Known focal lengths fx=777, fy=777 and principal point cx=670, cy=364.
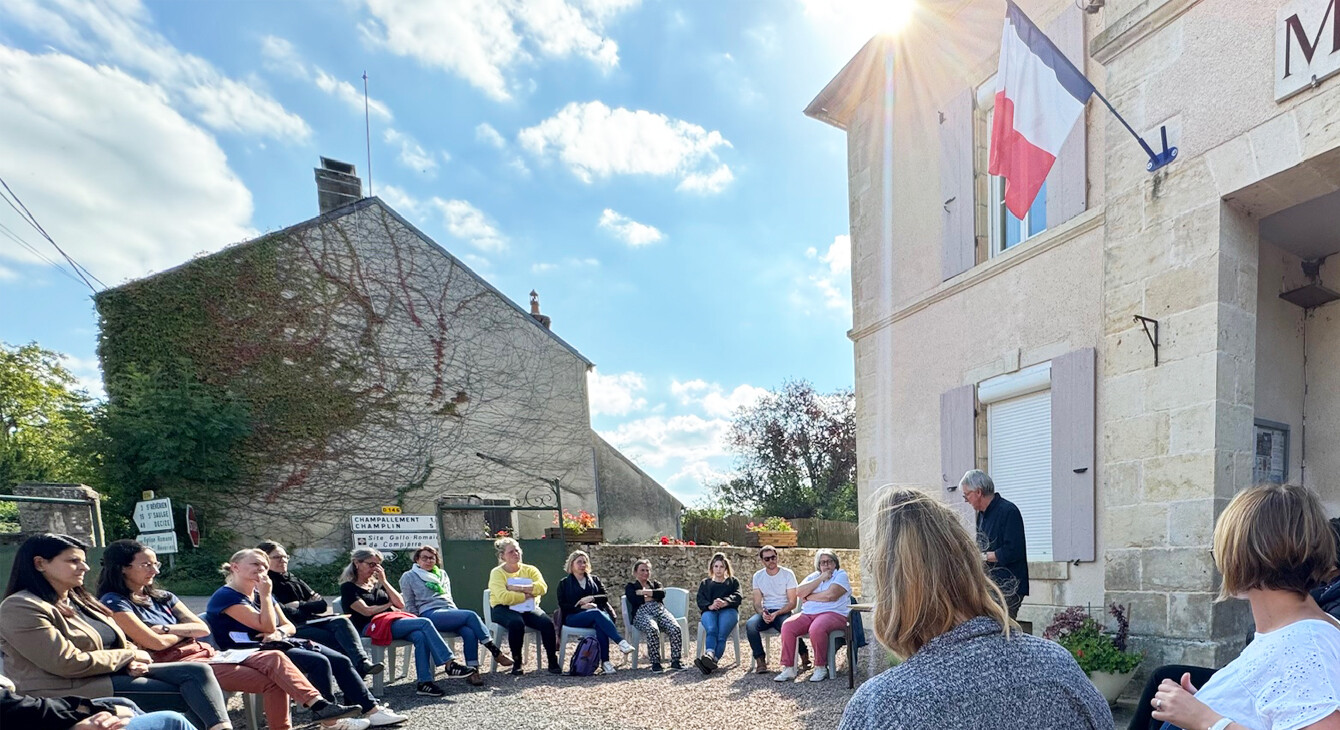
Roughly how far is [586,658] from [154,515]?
5467mm

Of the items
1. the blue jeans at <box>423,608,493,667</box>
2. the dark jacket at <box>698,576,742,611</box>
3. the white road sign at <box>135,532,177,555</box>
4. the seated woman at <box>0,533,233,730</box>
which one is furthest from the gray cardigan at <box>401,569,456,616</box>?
the white road sign at <box>135,532,177,555</box>

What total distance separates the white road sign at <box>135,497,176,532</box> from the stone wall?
4.75 metres

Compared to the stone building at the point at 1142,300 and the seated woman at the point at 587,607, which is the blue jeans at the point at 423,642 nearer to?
the seated woman at the point at 587,607

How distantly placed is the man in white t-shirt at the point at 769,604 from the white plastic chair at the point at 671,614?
698 millimetres

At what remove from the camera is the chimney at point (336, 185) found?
14.3m

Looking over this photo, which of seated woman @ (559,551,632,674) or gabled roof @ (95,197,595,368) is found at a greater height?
gabled roof @ (95,197,595,368)

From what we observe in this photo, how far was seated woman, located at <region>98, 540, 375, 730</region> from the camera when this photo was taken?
13.3 ft

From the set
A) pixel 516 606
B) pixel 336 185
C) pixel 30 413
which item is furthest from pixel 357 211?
pixel 30 413

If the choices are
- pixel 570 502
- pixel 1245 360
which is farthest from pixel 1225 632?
pixel 570 502

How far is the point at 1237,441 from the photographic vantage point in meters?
4.21

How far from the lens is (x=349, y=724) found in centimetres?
455

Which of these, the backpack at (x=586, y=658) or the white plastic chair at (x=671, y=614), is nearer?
the backpack at (x=586, y=658)

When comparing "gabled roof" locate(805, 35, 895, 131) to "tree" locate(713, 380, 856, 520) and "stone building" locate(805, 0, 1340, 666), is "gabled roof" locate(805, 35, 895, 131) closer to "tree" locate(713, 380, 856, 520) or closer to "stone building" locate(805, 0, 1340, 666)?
"stone building" locate(805, 0, 1340, 666)

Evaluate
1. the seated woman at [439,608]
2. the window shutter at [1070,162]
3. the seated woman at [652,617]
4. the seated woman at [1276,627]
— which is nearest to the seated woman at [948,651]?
the seated woman at [1276,627]
